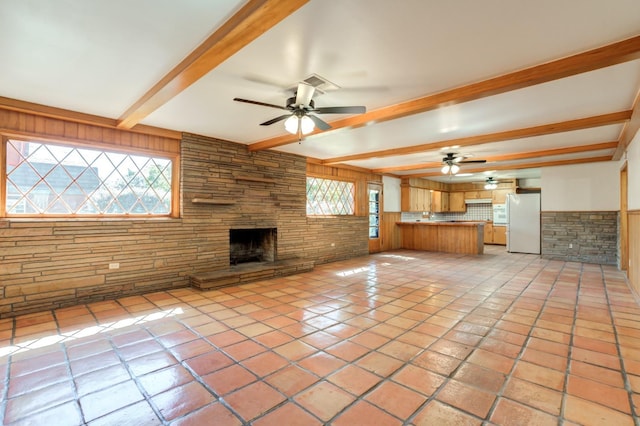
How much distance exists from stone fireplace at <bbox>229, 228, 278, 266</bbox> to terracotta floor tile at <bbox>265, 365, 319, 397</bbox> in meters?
3.76

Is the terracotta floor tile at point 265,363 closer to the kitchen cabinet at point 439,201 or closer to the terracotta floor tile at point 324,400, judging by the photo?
the terracotta floor tile at point 324,400

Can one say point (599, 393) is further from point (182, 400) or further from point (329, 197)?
point (329, 197)

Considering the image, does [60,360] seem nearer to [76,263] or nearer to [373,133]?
[76,263]

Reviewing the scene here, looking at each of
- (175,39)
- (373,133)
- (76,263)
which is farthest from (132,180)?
(373,133)

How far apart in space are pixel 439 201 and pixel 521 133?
6976mm

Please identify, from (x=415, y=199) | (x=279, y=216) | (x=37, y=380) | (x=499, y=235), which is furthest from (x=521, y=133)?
(x=499, y=235)

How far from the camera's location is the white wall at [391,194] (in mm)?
8867

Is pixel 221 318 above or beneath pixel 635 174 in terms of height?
beneath

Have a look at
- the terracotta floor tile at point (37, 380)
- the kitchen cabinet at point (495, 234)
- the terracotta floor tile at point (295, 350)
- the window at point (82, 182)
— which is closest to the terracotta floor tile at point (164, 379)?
the terracotta floor tile at point (37, 380)

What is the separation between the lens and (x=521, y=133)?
427 centimetres

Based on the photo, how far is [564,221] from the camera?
705 cm

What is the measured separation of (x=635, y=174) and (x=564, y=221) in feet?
10.5

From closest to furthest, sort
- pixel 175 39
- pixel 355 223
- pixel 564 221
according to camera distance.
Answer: pixel 175 39 < pixel 564 221 < pixel 355 223

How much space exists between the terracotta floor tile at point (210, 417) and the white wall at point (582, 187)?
27.0 feet
